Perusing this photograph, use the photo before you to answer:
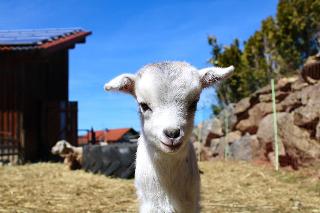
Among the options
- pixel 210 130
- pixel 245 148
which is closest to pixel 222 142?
pixel 210 130

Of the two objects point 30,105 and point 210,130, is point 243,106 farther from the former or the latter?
point 30,105

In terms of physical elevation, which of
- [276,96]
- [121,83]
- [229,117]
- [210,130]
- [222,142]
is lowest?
[222,142]

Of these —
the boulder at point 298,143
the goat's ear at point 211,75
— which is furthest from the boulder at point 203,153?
the goat's ear at point 211,75

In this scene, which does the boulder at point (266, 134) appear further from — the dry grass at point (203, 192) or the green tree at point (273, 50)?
the green tree at point (273, 50)

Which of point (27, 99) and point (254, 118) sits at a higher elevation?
point (27, 99)

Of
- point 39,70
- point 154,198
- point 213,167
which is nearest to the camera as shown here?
point 154,198

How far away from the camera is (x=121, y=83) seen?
393 cm

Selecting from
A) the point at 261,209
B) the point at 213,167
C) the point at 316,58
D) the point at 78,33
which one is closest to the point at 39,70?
the point at 78,33

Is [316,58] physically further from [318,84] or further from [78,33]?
[78,33]

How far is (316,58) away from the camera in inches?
428

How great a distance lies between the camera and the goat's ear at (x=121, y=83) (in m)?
3.92

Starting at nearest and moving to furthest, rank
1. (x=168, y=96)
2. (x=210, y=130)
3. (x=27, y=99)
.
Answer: (x=168, y=96) → (x=210, y=130) → (x=27, y=99)

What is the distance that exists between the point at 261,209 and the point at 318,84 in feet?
14.4

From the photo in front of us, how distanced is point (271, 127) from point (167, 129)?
938cm
